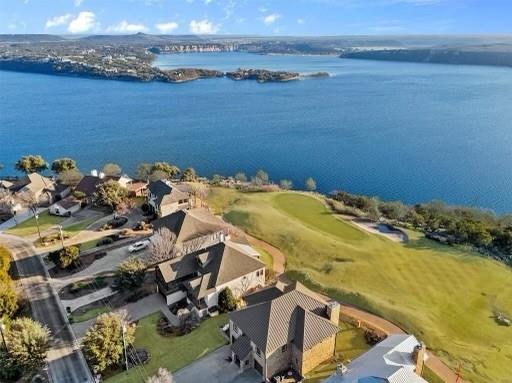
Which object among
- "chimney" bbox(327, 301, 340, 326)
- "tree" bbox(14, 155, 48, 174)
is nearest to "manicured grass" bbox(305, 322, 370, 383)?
"chimney" bbox(327, 301, 340, 326)

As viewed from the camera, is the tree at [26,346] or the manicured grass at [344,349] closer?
the tree at [26,346]

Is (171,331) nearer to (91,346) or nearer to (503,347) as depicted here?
(91,346)

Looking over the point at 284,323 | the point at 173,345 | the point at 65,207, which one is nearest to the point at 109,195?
Result: the point at 65,207

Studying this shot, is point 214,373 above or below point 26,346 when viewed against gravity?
below

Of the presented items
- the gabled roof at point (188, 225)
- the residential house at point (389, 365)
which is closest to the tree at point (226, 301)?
the gabled roof at point (188, 225)

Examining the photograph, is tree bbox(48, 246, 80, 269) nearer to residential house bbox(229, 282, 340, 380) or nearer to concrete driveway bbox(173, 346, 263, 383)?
concrete driveway bbox(173, 346, 263, 383)

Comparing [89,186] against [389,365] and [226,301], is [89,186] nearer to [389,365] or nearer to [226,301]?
[226,301]

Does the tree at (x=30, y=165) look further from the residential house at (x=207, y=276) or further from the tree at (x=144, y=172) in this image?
the residential house at (x=207, y=276)
